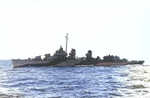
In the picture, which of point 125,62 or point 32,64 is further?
point 125,62

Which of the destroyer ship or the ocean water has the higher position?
the destroyer ship

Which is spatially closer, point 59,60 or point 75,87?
point 75,87

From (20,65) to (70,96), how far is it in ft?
320

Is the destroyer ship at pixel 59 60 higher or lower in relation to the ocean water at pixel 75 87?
higher

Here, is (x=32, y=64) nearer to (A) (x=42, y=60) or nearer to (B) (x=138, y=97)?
(A) (x=42, y=60)

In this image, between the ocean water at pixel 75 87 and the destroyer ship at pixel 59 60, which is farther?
the destroyer ship at pixel 59 60

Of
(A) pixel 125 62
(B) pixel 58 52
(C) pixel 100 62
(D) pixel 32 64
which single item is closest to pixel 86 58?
(C) pixel 100 62

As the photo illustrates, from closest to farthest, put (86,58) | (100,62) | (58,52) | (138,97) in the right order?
1. (138,97)
2. (58,52)
3. (86,58)
4. (100,62)

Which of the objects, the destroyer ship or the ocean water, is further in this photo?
the destroyer ship

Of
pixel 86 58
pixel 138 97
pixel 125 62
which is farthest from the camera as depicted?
pixel 125 62

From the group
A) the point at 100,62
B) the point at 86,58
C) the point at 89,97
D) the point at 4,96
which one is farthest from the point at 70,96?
the point at 100,62

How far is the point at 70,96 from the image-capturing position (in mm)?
24469

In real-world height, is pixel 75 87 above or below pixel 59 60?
below

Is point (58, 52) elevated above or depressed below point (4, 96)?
above
